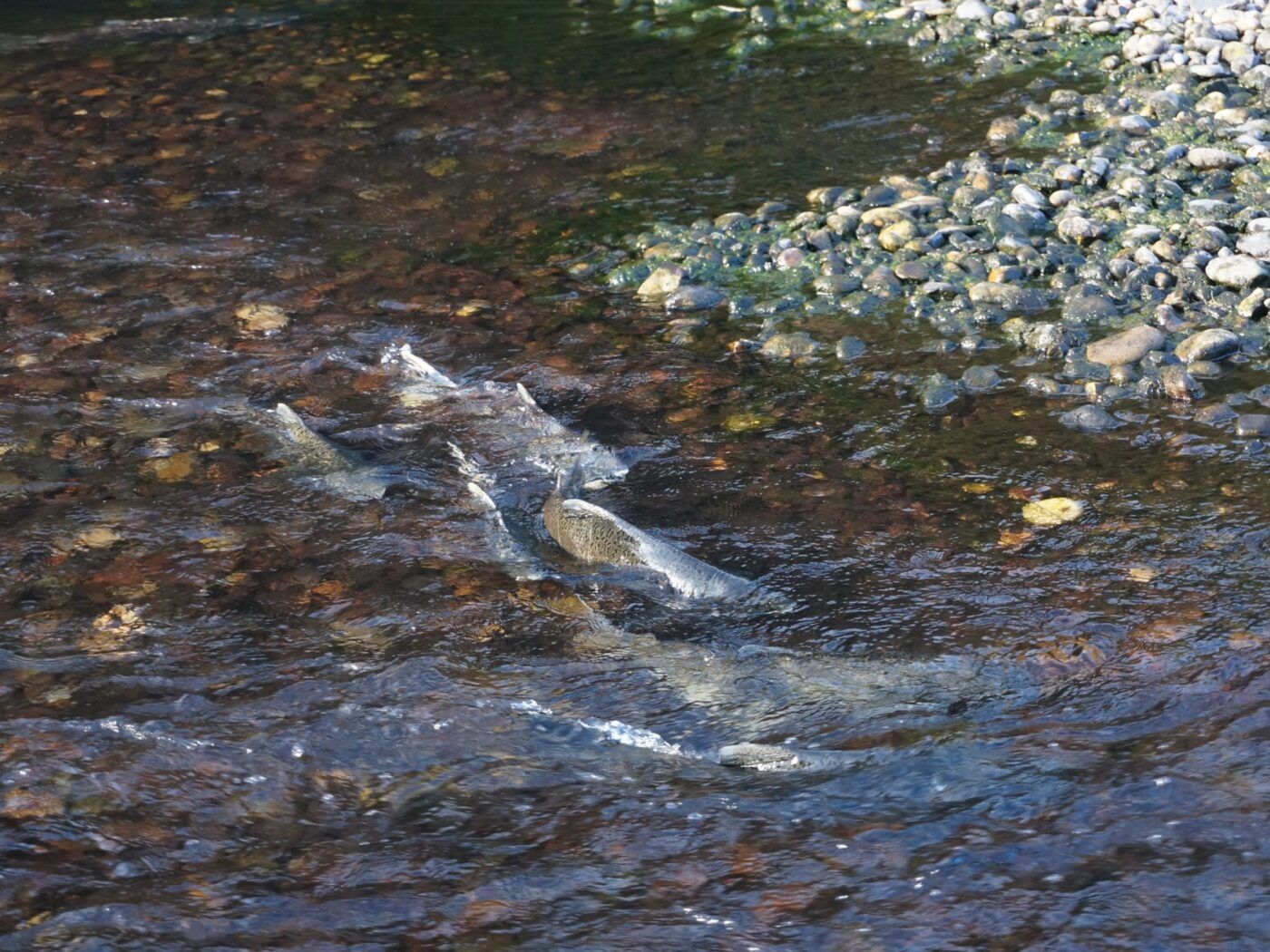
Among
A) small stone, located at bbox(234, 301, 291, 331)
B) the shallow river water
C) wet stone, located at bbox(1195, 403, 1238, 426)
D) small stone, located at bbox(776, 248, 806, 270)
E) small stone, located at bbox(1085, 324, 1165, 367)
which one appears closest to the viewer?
the shallow river water

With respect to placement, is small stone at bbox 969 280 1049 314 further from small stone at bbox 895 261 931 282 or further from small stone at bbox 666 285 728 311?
small stone at bbox 666 285 728 311

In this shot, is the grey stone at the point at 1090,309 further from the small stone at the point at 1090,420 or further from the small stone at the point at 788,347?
the small stone at the point at 788,347

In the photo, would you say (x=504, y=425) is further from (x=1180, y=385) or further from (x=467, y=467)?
(x=1180, y=385)

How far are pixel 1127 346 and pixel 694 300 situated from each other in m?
2.23

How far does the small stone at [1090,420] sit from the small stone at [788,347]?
1316 millimetres

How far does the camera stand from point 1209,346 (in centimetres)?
562

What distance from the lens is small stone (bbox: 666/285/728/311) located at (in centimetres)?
671

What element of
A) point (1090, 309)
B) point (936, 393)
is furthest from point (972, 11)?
point (936, 393)

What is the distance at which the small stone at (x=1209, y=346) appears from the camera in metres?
5.62

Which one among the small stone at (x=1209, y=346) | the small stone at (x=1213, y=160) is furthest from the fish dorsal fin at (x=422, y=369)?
the small stone at (x=1213, y=160)

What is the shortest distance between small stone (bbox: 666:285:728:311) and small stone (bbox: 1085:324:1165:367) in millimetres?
1960

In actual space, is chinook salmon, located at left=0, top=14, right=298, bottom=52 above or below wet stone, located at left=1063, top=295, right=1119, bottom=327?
above

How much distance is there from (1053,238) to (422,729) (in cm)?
464

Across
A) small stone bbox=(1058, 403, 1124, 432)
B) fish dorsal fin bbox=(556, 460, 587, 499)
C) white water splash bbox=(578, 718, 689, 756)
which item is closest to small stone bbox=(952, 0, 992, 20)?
small stone bbox=(1058, 403, 1124, 432)
